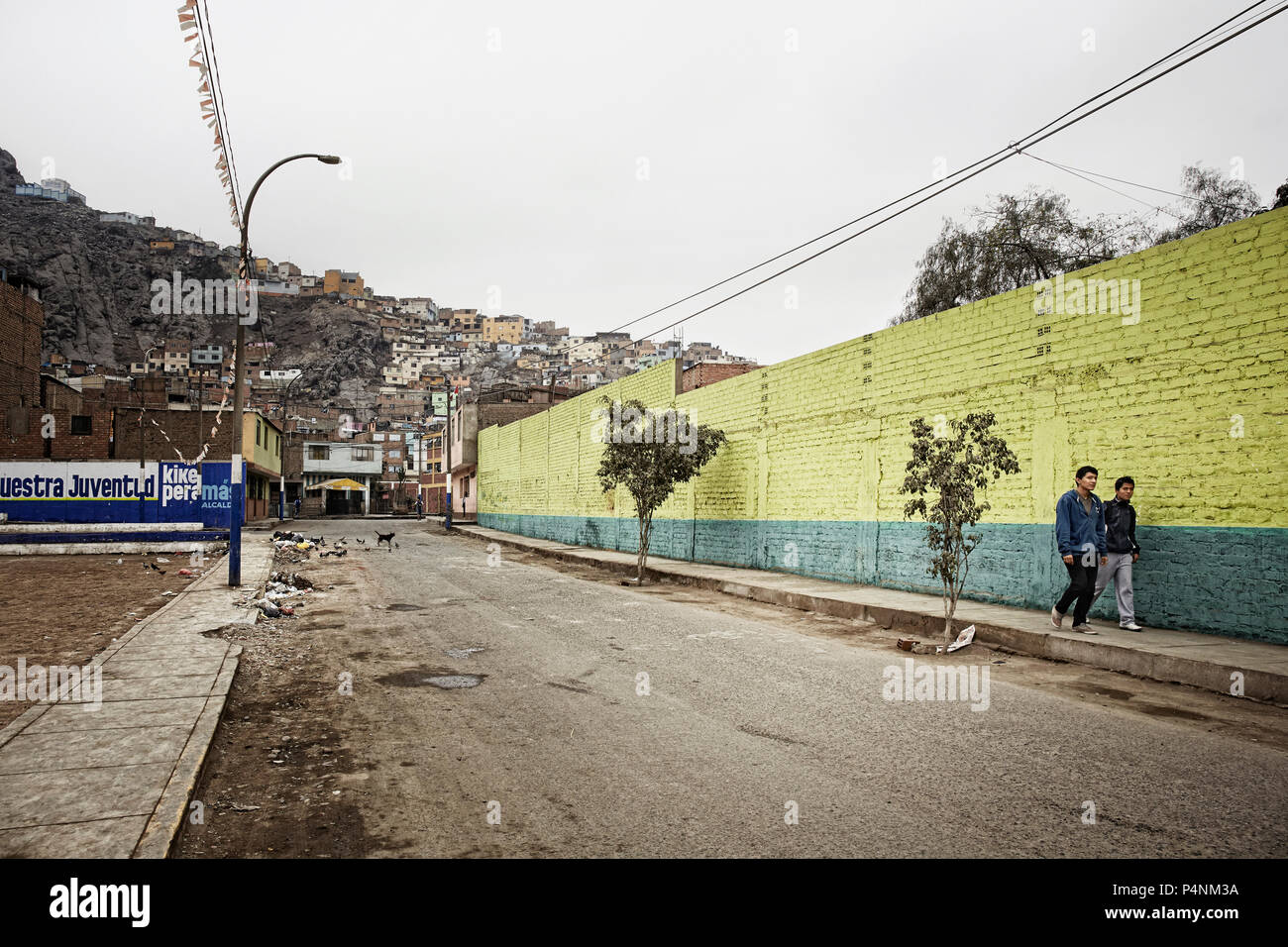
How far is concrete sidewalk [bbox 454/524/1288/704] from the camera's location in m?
7.01

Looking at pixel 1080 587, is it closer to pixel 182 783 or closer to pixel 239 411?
pixel 182 783

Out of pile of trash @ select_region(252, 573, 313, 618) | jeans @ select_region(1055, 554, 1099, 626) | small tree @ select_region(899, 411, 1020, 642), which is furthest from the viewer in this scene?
pile of trash @ select_region(252, 573, 313, 618)

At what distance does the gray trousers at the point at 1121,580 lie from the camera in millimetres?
9078

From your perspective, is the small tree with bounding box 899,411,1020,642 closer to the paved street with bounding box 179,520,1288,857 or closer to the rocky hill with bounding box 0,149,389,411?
the paved street with bounding box 179,520,1288,857

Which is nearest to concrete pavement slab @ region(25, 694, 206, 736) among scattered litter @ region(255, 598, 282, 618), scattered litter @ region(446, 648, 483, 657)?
scattered litter @ region(446, 648, 483, 657)

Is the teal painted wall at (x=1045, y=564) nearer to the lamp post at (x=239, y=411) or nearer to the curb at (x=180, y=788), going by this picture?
the curb at (x=180, y=788)

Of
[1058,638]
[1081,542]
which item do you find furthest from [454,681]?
[1081,542]

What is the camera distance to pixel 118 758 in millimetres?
4660

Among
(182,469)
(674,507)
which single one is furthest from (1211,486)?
(182,469)

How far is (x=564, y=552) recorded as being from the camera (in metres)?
26.3

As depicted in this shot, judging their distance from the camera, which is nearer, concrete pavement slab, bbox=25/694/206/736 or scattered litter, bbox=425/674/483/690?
concrete pavement slab, bbox=25/694/206/736

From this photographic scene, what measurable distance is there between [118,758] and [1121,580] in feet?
31.8

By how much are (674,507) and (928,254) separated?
2034cm
